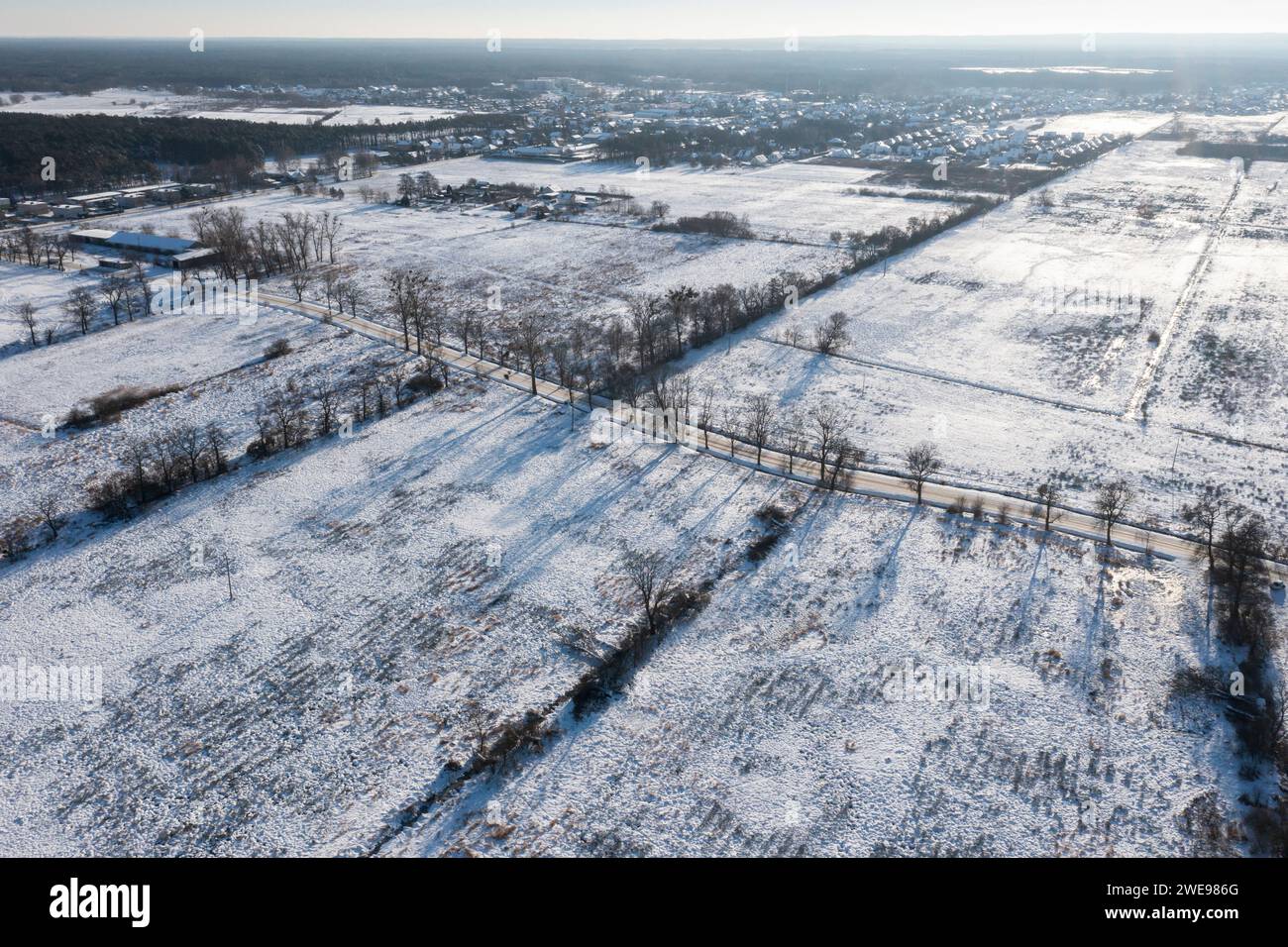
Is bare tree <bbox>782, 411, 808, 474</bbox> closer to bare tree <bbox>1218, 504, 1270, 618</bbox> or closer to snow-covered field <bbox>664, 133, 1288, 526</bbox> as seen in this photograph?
snow-covered field <bbox>664, 133, 1288, 526</bbox>

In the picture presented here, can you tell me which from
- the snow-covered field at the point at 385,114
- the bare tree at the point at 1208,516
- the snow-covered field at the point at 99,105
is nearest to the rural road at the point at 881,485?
the bare tree at the point at 1208,516

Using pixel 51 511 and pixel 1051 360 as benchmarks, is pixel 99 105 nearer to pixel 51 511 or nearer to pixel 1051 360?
pixel 51 511

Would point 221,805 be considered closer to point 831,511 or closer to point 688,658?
point 688,658

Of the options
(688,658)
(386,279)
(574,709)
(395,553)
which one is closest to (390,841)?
(574,709)

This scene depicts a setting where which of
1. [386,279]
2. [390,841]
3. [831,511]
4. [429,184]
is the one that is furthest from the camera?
[429,184]

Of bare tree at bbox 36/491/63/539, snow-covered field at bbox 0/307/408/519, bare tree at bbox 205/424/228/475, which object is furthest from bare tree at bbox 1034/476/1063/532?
bare tree at bbox 36/491/63/539

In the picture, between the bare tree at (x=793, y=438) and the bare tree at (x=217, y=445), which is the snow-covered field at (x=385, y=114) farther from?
the bare tree at (x=793, y=438)
